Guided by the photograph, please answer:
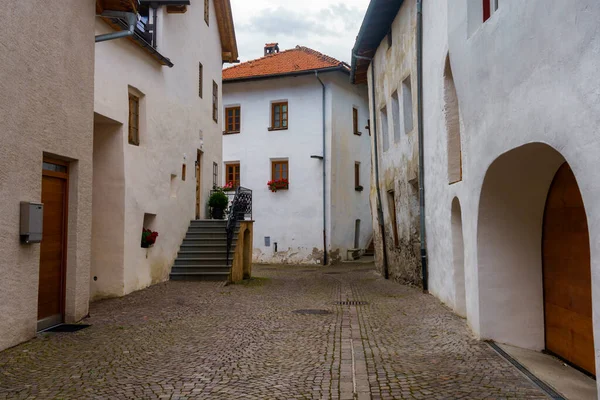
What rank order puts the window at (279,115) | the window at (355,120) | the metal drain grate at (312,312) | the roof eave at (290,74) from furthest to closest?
1. the window at (355,120)
2. the window at (279,115)
3. the roof eave at (290,74)
4. the metal drain grate at (312,312)

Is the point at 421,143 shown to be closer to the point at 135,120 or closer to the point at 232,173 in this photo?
the point at 135,120

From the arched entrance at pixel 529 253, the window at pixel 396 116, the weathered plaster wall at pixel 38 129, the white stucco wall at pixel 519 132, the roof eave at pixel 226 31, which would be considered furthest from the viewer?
the roof eave at pixel 226 31

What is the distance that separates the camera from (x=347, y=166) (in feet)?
91.5

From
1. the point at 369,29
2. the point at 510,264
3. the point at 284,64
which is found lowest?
the point at 510,264

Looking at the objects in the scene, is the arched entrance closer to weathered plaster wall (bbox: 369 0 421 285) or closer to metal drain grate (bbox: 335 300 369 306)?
metal drain grate (bbox: 335 300 369 306)

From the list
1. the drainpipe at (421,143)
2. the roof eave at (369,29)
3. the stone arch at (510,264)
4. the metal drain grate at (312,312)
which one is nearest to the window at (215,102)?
the roof eave at (369,29)

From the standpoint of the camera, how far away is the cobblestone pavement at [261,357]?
5.26m

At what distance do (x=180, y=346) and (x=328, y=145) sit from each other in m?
20.0

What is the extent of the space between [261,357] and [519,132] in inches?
148

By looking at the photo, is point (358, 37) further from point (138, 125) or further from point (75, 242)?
point (75, 242)

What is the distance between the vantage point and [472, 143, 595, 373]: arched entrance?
6250mm

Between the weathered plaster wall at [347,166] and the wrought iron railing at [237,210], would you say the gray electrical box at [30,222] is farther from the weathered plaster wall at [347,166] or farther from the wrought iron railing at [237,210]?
the weathered plaster wall at [347,166]

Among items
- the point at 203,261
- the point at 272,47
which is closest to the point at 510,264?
the point at 203,261

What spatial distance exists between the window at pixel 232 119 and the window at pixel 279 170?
2690 mm
